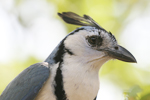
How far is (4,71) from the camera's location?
27.5 feet

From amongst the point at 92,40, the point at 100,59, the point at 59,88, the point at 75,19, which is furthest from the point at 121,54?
the point at 59,88

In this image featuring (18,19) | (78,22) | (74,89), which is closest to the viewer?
(74,89)

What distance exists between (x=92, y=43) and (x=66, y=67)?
20.2 inches


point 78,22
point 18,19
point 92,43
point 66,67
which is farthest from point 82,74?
point 18,19

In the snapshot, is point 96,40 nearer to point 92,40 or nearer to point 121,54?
point 92,40

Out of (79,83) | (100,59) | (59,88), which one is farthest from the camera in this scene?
(100,59)

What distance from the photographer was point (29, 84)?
155 inches

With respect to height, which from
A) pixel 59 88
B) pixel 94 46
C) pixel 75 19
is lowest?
pixel 59 88

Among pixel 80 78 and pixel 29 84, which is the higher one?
pixel 80 78

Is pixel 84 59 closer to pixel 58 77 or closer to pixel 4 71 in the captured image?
pixel 58 77

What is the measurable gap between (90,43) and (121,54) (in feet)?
1.36

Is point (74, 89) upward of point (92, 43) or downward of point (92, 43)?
downward

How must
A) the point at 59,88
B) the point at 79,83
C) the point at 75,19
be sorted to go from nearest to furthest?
the point at 59,88
the point at 79,83
the point at 75,19

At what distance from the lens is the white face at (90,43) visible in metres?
4.15
